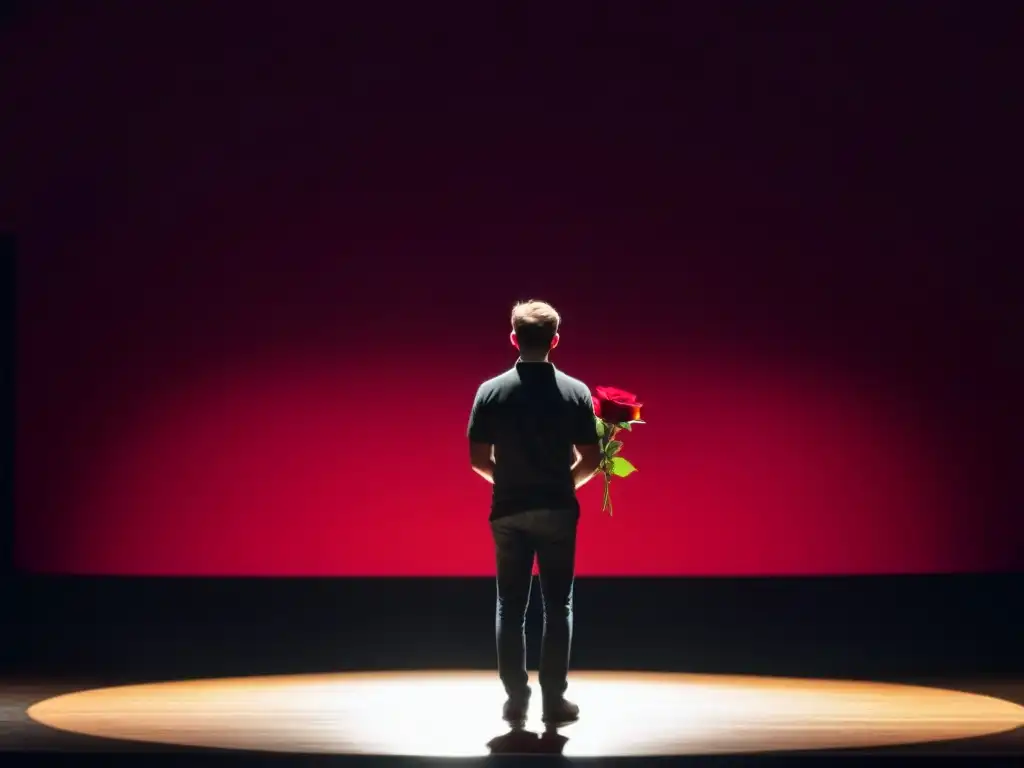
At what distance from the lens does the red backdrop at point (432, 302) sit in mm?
7680

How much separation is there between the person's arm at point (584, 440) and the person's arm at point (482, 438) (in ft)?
0.67

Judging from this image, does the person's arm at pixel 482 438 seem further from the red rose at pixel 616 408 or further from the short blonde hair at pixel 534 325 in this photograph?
the red rose at pixel 616 408

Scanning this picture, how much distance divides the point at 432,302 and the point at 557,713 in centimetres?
373

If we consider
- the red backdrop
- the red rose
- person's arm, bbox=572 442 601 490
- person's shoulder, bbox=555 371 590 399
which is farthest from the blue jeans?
the red backdrop

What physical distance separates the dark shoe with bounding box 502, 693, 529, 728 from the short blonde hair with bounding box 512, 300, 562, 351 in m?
0.87

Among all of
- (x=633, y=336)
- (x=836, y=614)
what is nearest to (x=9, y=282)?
(x=633, y=336)

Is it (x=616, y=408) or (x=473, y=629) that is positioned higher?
(x=473, y=629)

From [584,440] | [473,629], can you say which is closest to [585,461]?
[584,440]

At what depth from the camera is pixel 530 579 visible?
4152 mm

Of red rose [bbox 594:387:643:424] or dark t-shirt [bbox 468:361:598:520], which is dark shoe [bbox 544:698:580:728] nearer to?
dark t-shirt [bbox 468:361:598:520]

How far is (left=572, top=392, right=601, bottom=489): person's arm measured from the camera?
13.8ft

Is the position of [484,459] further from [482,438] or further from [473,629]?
[473,629]

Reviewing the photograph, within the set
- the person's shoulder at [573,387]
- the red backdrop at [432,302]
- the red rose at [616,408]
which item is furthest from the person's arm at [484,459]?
the red backdrop at [432,302]

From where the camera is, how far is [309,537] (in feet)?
25.2
